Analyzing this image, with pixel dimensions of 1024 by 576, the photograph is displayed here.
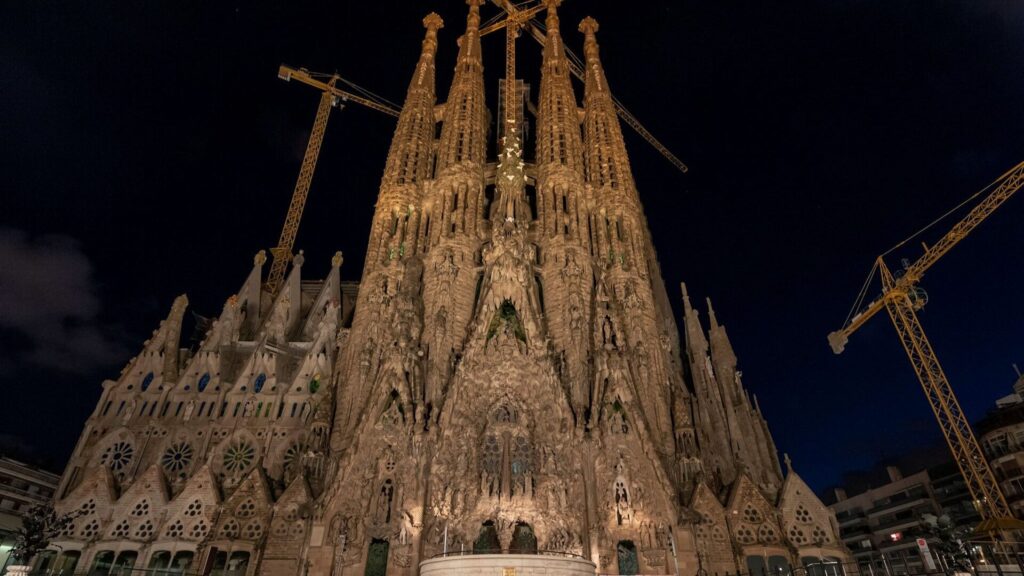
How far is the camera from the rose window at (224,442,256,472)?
31703 mm

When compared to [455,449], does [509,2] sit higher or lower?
higher

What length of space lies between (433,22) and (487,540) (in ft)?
150

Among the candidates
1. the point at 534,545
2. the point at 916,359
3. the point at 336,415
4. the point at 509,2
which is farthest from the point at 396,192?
the point at 916,359

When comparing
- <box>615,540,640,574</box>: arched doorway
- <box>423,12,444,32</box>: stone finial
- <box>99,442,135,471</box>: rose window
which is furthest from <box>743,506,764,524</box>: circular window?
<box>423,12,444,32</box>: stone finial

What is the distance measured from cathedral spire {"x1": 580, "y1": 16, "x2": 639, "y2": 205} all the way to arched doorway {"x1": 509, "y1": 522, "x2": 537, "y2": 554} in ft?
73.4

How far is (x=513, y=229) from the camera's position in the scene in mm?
32875

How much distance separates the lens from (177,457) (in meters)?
32.0

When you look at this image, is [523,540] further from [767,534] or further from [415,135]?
[415,135]

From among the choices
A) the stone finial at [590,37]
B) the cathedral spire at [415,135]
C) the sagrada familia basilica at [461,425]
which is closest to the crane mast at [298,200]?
the sagrada familia basilica at [461,425]

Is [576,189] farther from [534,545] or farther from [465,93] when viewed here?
[534,545]

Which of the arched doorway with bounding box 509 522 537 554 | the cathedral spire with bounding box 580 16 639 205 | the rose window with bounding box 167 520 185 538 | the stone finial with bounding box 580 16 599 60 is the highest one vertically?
the stone finial with bounding box 580 16 599 60

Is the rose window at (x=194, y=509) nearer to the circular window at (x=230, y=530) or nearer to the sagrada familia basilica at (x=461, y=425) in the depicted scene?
the sagrada familia basilica at (x=461, y=425)

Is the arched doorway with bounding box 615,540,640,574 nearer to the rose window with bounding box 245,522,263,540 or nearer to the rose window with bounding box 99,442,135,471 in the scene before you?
the rose window with bounding box 245,522,263,540

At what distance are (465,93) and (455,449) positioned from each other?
29329mm
